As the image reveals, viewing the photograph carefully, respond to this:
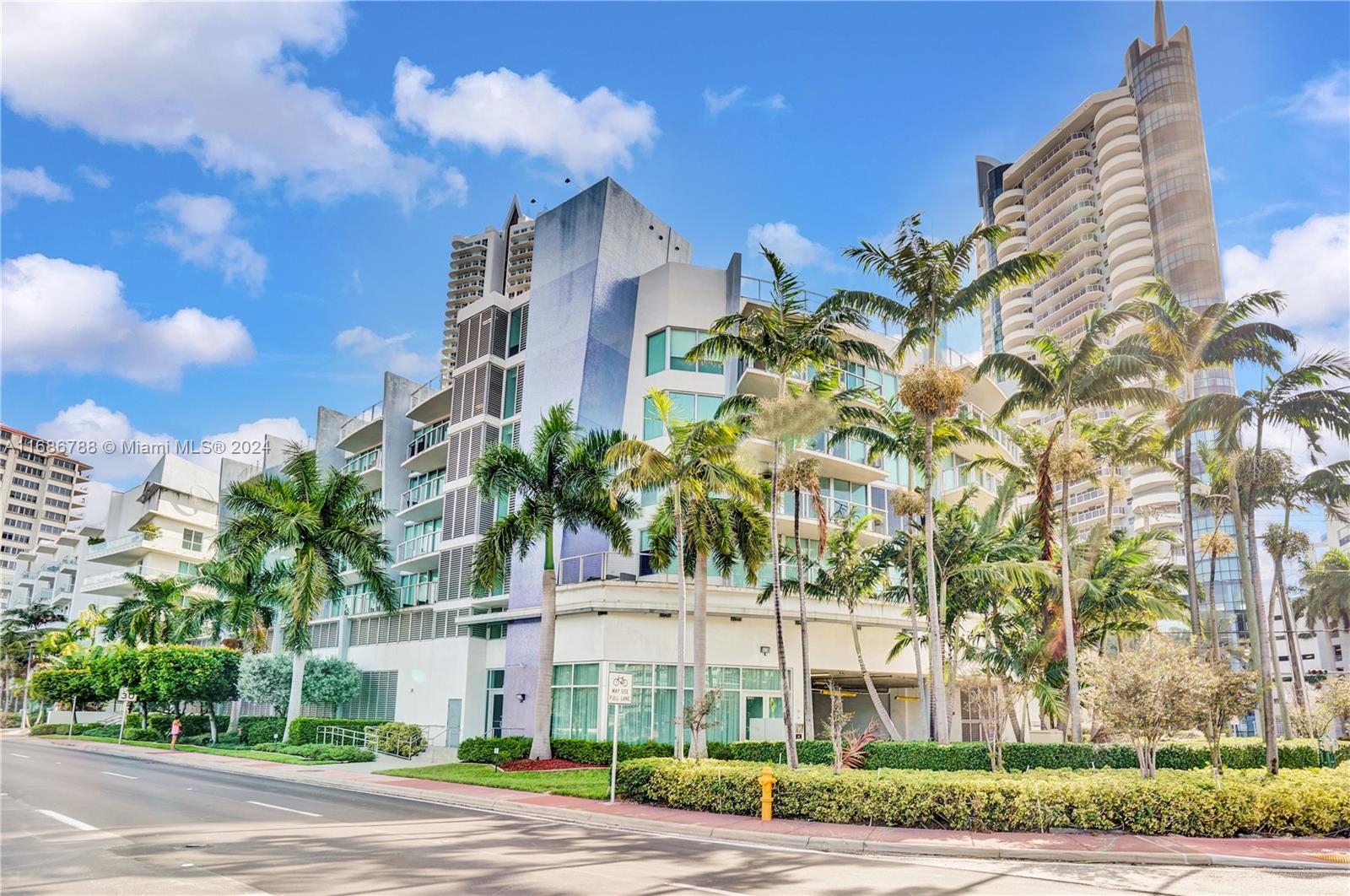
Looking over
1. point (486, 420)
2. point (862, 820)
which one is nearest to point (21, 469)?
Answer: point (486, 420)

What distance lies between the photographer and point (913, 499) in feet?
92.0

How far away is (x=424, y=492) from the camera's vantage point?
48375 mm

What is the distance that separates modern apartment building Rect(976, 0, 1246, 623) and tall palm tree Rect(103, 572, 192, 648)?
294 feet

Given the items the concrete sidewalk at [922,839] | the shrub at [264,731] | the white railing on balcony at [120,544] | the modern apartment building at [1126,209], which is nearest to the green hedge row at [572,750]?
the concrete sidewalk at [922,839]

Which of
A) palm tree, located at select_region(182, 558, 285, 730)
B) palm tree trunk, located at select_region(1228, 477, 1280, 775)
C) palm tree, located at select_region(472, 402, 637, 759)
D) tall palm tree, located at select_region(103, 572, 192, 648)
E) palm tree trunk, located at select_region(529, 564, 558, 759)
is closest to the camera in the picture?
palm tree trunk, located at select_region(1228, 477, 1280, 775)

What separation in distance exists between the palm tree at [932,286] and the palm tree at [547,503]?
32.7 ft

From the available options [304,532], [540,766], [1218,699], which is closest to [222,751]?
[304,532]

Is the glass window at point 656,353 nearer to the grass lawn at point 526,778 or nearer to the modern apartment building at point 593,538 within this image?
the modern apartment building at point 593,538

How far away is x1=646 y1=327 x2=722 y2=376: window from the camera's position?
121 feet

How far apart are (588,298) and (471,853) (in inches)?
1070

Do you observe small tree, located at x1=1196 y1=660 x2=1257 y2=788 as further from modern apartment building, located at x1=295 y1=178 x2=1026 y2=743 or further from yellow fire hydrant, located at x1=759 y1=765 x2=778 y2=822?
modern apartment building, located at x1=295 y1=178 x2=1026 y2=743

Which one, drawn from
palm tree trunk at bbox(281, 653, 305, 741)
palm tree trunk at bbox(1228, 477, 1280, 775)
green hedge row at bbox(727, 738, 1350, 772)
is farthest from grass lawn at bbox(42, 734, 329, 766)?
palm tree trunk at bbox(1228, 477, 1280, 775)

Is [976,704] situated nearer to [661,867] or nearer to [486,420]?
[661,867]

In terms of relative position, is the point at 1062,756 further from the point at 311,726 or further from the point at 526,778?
the point at 311,726
